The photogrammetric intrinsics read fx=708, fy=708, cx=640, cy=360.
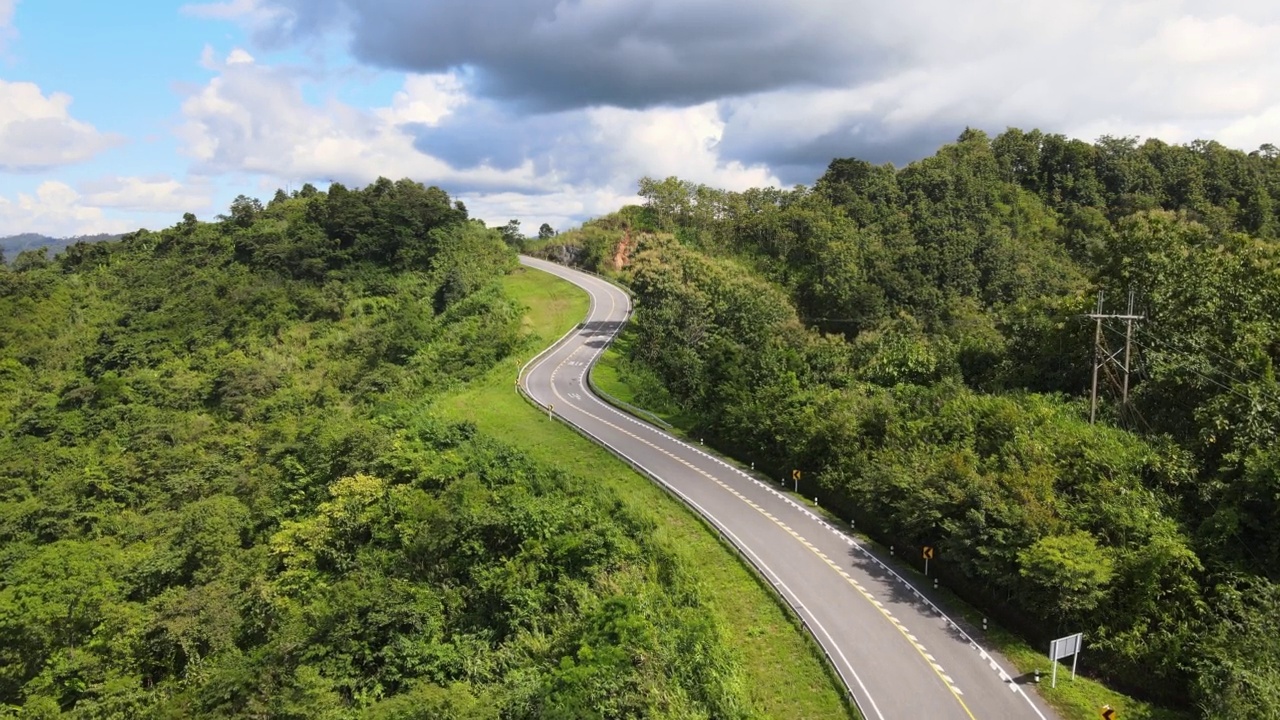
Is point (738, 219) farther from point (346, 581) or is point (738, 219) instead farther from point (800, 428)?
point (346, 581)

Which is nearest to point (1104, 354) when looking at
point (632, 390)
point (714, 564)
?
point (714, 564)

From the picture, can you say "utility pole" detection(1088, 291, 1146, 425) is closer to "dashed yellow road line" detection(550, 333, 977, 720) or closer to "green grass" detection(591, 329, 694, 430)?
"dashed yellow road line" detection(550, 333, 977, 720)

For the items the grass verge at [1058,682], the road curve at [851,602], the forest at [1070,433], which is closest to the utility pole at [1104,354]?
the forest at [1070,433]

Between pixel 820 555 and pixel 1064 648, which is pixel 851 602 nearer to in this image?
pixel 820 555

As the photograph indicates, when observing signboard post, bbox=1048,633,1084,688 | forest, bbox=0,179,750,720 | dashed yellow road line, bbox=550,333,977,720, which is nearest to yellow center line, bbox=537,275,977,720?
dashed yellow road line, bbox=550,333,977,720

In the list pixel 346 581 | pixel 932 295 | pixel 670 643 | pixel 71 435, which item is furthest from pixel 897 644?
pixel 71 435

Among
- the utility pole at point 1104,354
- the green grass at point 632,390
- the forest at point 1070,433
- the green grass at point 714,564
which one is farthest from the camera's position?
the green grass at point 632,390

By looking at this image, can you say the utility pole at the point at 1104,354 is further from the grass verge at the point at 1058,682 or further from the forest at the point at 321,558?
the forest at the point at 321,558
